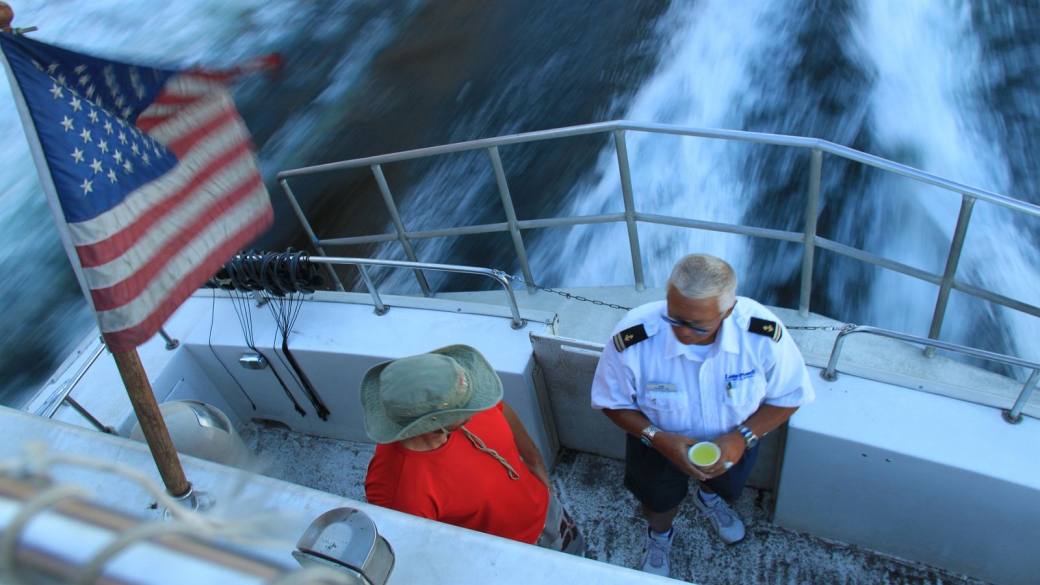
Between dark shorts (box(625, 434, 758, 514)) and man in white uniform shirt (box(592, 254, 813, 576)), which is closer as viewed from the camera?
man in white uniform shirt (box(592, 254, 813, 576))

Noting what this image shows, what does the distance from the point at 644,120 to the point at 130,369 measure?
6793 millimetres

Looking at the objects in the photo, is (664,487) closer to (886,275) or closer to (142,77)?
(142,77)

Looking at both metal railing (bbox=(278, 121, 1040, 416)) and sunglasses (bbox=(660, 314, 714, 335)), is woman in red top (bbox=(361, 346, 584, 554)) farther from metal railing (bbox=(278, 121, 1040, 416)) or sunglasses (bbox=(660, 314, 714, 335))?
metal railing (bbox=(278, 121, 1040, 416))

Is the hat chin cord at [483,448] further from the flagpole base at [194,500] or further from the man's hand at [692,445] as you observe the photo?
the flagpole base at [194,500]

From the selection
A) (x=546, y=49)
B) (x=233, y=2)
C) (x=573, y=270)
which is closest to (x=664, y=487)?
(x=573, y=270)

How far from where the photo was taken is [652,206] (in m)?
6.39

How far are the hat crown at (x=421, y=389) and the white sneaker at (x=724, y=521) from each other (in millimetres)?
1290

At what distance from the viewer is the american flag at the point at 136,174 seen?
153 centimetres

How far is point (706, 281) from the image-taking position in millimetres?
1757

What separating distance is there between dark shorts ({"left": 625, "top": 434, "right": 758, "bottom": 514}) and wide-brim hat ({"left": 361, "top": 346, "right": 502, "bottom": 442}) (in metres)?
0.68

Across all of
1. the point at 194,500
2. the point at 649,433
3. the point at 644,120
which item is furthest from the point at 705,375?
the point at 644,120

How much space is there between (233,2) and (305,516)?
11.0 m

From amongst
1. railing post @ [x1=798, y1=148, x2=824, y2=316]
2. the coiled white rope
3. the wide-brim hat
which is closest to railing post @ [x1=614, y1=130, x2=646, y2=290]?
railing post @ [x1=798, y1=148, x2=824, y2=316]

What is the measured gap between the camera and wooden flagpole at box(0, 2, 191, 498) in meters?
1.47
